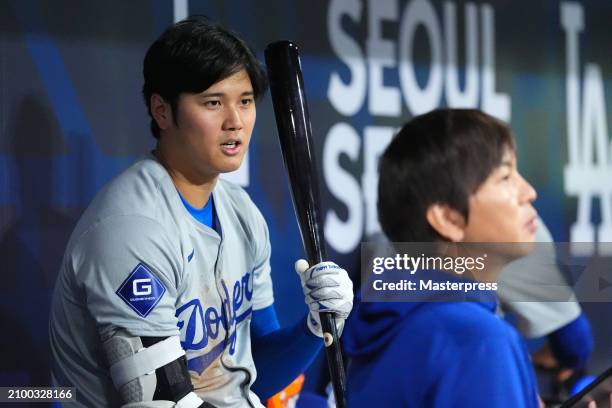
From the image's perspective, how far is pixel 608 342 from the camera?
3.31 m

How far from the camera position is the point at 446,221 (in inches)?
48.3

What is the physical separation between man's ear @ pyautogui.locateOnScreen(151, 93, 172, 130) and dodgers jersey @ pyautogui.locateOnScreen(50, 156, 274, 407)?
7 centimetres

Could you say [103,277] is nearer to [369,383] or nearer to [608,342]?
[369,383]

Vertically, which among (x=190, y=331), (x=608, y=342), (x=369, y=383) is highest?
(x=369, y=383)

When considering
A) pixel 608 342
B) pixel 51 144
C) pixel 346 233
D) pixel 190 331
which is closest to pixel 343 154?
pixel 346 233

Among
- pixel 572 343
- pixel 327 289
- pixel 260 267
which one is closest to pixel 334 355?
pixel 327 289

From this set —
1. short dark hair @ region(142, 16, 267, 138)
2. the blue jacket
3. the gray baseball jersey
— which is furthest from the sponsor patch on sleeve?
the gray baseball jersey

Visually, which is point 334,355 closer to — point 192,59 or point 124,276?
point 124,276

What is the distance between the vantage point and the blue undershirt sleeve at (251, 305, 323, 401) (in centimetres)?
184

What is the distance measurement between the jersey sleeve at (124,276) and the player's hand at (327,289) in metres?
0.27

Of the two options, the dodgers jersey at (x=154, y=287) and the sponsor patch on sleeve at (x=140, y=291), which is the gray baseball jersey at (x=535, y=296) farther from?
the sponsor patch on sleeve at (x=140, y=291)

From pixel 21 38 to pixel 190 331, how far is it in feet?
2.52

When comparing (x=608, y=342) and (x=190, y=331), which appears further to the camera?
(x=608, y=342)

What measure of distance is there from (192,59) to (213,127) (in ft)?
0.41
